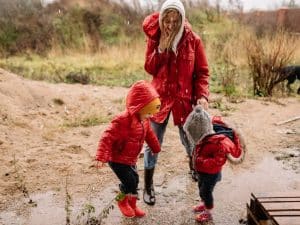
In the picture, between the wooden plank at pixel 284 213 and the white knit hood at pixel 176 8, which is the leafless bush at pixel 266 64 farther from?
the wooden plank at pixel 284 213

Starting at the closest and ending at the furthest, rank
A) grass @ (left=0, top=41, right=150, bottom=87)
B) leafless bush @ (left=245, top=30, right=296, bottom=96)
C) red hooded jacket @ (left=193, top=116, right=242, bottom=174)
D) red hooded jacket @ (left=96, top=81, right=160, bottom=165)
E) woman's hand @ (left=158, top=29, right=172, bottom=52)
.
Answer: red hooded jacket @ (left=193, top=116, right=242, bottom=174)
red hooded jacket @ (left=96, top=81, right=160, bottom=165)
woman's hand @ (left=158, top=29, right=172, bottom=52)
leafless bush @ (left=245, top=30, right=296, bottom=96)
grass @ (left=0, top=41, right=150, bottom=87)

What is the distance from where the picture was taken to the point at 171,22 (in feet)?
13.2

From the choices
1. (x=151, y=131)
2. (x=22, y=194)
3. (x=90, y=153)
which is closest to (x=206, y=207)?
(x=151, y=131)

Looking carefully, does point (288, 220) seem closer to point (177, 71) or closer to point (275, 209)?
point (275, 209)

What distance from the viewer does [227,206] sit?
14.7 feet

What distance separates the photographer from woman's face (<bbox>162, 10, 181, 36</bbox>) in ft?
13.1

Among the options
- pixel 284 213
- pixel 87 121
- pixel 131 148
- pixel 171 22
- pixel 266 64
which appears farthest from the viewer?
pixel 266 64

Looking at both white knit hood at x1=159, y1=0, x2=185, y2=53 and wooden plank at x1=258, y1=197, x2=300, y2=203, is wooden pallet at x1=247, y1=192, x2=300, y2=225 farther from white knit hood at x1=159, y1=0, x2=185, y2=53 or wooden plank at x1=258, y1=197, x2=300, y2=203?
white knit hood at x1=159, y1=0, x2=185, y2=53

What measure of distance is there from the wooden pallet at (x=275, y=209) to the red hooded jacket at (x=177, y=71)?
981 millimetres

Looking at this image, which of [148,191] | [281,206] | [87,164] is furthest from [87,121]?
[281,206]

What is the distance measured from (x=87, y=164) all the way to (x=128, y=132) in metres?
1.76

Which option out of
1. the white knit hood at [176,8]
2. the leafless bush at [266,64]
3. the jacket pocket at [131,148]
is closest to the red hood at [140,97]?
the jacket pocket at [131,148]

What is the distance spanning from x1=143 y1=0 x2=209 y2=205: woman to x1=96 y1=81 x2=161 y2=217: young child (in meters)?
0.30

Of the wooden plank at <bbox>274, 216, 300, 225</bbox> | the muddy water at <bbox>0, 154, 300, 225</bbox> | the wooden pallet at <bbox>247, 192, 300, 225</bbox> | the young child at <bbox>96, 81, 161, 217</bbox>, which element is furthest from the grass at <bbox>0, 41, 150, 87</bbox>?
the wooden plank at <bbox>274, 216, 300, 225</bbox>
